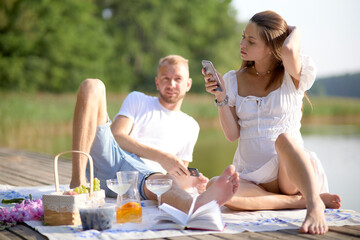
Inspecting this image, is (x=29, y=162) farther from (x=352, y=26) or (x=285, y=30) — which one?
(x=352, y=26)

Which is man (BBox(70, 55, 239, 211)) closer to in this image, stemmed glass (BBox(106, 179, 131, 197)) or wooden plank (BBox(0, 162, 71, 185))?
stemmed glass (BBox(106, 179, 131, 197))

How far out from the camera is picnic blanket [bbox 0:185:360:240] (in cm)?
216

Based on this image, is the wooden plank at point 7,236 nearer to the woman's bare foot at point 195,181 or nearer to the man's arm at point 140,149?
the man's arm at point 140,149

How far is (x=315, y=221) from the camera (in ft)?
7.20

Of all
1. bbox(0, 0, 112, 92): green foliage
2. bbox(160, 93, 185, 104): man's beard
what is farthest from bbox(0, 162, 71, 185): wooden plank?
bbox(0, 0, 112, 92): green foliage

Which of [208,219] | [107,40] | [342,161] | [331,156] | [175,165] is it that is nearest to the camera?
[208,219]

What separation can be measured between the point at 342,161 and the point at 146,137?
6093mm

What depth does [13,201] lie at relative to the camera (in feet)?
9.80

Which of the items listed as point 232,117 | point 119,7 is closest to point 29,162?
point 232,117

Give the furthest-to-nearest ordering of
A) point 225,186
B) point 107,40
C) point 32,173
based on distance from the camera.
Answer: point 107,40 < point 32,173 < point 225,186

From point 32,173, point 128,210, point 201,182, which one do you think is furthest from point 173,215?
point 32,173

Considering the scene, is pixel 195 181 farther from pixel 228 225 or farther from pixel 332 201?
pixel 332 201

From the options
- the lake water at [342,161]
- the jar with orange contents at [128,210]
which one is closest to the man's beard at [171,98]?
the jar with orange contents at [128,210]

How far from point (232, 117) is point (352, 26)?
20.5 m
